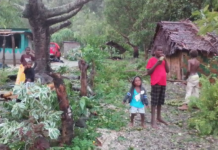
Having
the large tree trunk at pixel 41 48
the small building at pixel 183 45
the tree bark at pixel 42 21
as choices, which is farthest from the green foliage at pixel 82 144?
the small building at pixel 183 45

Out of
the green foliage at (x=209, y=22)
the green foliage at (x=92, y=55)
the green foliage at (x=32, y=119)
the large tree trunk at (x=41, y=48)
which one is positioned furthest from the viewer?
the large tree trunk at (x=41, y=48)

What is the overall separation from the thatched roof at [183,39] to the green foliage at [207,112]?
17.3 feet

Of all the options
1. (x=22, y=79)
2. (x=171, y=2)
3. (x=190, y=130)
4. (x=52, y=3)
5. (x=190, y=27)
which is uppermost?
(x=52, y=3)

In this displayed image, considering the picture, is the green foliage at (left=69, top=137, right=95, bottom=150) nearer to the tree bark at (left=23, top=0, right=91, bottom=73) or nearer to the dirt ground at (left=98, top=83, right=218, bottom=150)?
the dirt ground at (left=98, top=83, right=218, bottom=150)

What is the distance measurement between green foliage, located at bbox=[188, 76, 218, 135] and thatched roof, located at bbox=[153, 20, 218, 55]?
5284 mm

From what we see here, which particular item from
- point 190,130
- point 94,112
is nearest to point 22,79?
point 94,112

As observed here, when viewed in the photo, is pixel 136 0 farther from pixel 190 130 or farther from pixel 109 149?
pixel 109 149

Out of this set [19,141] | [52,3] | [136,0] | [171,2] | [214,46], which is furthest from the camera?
[52,3]

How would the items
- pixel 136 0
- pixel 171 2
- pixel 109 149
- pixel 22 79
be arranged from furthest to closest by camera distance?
1. pixel 136 0
2. pixel 171 2
3. pixel 22 79
4. pixel 109 149

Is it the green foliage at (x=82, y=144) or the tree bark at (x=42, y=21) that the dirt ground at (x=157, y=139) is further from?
the tree bark at (x=42, y=21)

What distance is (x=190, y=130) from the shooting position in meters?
6.07

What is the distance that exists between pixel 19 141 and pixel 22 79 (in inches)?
121

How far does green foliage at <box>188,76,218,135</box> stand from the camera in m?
5.82

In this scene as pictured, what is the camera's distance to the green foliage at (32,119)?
4215 millimetres
